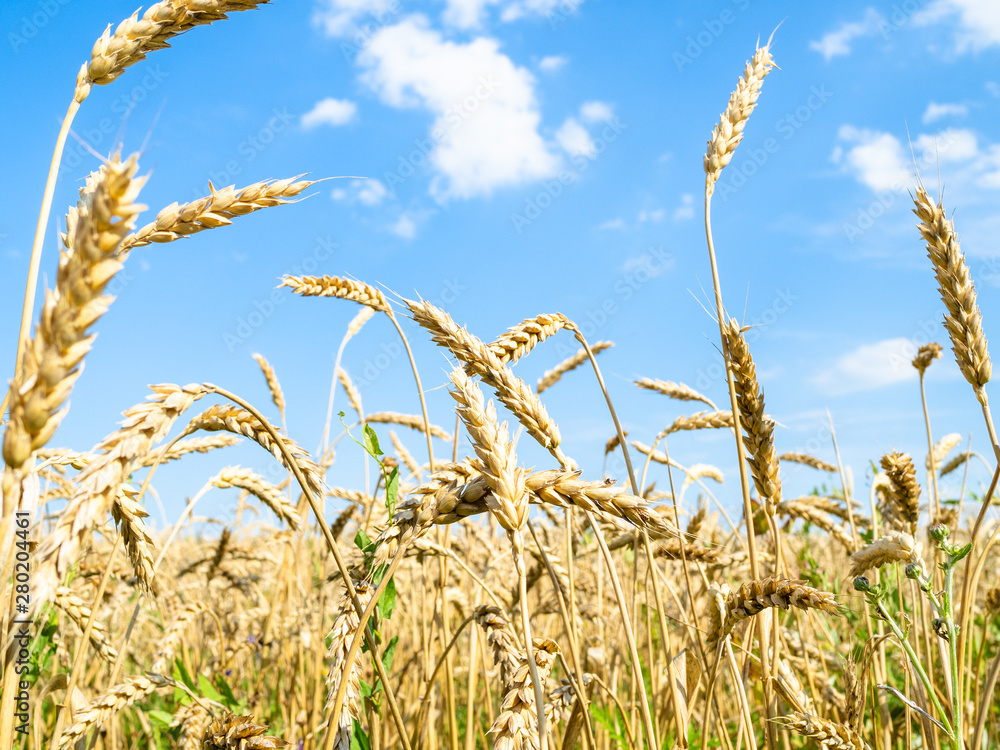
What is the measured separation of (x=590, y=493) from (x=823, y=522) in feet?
9.52

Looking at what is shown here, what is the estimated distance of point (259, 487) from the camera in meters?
2.69

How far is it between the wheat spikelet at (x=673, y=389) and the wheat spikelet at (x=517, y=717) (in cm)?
210

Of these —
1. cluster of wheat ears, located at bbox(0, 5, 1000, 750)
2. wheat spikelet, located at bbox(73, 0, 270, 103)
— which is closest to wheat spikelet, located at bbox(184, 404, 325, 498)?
cluster of wheat ears, located at bbox(0, 5, 1000, 750)

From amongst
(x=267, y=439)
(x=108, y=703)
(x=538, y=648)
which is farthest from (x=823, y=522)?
(x=108, y=703)

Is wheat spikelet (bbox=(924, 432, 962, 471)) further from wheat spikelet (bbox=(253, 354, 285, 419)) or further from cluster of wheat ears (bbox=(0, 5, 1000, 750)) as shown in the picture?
wheat spikelet (bbox=(253, 354, 285, 419))

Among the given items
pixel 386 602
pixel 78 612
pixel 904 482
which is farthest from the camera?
pixel 904 482

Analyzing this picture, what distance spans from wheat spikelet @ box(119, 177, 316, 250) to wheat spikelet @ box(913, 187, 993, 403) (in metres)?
1.94

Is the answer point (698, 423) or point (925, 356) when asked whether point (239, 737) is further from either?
point (925, 356)

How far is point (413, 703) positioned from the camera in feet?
13.1

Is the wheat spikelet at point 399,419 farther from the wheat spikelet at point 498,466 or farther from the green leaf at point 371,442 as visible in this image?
the wheat spikelet at point 498,466

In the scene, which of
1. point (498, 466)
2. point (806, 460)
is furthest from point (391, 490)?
point (806, 460)

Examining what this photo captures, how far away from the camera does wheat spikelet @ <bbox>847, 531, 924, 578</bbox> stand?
176 cm

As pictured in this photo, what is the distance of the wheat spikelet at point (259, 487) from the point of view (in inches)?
104

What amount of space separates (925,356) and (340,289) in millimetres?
3162
